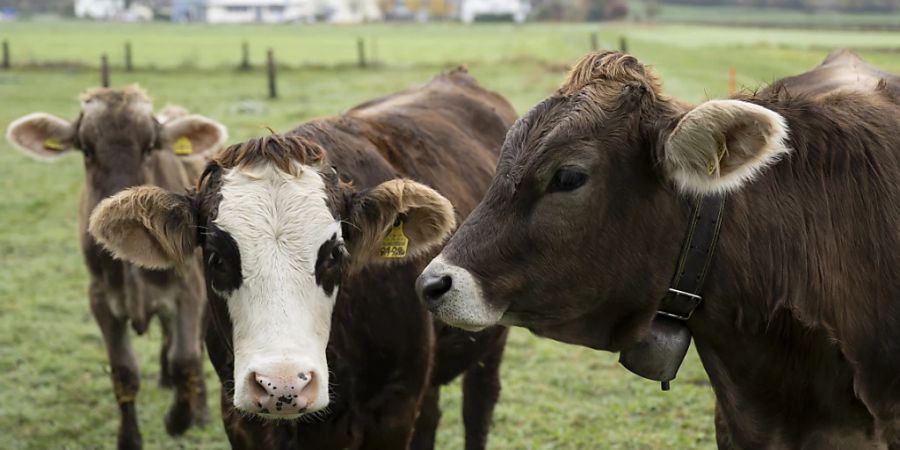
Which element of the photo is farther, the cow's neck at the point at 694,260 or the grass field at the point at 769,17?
the grass field at the point at 769,17

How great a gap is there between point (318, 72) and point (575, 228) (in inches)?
1182

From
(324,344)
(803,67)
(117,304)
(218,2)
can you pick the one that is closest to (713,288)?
(324,344)

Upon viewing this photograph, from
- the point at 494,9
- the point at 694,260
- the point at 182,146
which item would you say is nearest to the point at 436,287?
the point at 694,260

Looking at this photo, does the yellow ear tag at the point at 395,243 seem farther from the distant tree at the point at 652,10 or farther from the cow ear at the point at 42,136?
the distant tree at the point at 652,10

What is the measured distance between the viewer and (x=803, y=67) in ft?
78.2

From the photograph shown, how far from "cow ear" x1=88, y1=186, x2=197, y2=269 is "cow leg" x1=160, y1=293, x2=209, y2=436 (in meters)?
2.63

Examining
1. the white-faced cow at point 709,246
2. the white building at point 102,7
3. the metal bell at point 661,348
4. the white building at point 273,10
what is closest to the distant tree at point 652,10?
the white building at point 273,10

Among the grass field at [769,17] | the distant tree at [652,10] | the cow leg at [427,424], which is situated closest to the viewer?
the cow leg at [427,424]

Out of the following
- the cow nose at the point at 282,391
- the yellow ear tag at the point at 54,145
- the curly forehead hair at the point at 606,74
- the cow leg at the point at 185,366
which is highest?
the curly forehead hair at the point at 606,74

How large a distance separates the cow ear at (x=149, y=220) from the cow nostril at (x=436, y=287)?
3.45 feet

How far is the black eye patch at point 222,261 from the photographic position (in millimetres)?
3312

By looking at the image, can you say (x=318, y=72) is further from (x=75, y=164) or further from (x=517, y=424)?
(x=517, y=424)

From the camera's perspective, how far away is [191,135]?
652 cm

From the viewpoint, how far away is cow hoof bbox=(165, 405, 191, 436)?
6.15m
